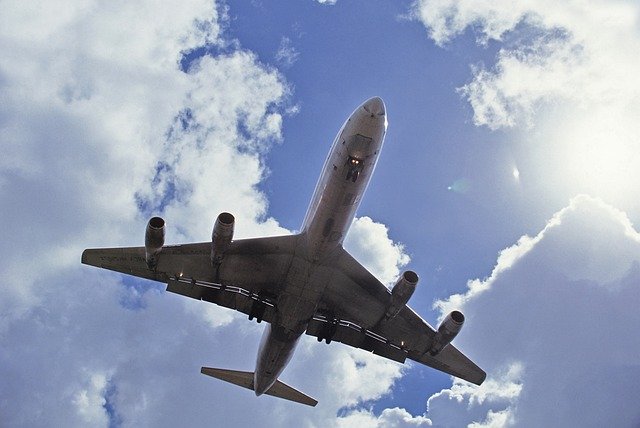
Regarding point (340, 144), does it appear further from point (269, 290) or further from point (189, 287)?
point (189, 287)

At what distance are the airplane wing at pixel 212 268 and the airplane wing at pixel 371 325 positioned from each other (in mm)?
3009

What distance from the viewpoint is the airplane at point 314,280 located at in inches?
966

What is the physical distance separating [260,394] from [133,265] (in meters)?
12.0

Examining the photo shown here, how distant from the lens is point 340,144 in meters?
24.0

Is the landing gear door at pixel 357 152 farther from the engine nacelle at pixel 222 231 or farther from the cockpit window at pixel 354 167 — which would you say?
the engine nacelle at pixel 222 231

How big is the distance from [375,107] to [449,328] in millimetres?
12582

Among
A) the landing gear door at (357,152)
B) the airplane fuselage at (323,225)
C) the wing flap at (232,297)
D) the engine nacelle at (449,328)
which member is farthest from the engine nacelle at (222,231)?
the engine nacelle at (449,328)

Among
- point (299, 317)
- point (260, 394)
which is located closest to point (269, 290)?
point (299, 317)

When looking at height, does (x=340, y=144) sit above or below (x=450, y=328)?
above

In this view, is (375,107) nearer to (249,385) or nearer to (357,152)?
(357,152)

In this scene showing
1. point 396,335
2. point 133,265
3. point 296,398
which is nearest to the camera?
point 133,265

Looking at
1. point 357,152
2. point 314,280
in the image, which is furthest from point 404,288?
point 357,152

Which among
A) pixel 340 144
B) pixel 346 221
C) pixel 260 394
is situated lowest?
pixel 260 394

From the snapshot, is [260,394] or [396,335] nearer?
[396,335]
